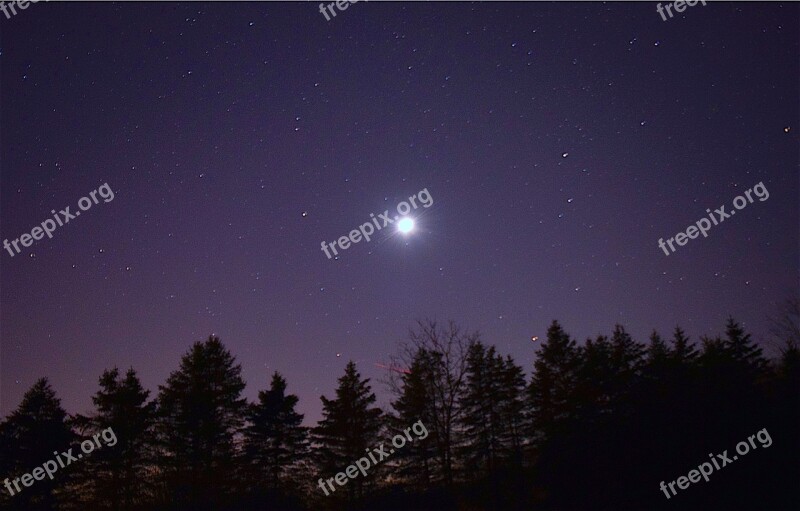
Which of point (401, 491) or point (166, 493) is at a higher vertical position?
point (166, 493)

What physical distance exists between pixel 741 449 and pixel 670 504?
476cm

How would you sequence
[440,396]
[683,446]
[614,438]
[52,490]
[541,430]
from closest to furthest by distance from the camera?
1. [440,396]
2. [683,446]
3. [614,438]
4. [52,490]
5. [541,430]

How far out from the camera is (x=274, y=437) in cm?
3541

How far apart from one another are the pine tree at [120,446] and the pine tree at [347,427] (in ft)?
38.6

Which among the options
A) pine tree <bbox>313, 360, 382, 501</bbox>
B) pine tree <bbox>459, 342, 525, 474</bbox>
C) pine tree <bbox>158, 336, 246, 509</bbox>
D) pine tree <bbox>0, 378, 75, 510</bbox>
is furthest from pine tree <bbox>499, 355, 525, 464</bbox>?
pine tree <bbox>0, 378, 75, 510</bbox>

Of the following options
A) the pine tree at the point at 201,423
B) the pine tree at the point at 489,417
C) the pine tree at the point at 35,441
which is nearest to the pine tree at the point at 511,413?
the pine tree at the point at 489,417

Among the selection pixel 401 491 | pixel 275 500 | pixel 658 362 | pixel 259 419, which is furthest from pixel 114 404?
pixel 658 362

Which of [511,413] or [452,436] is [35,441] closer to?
[452,436]

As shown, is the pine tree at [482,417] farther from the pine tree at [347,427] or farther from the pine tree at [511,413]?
the pine tree at [347,427]

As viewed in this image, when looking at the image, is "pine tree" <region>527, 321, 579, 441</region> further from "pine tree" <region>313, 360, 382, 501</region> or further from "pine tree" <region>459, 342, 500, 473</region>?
"pine tree" <region>313, 360, 382, 501</region>

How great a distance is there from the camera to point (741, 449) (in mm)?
24391

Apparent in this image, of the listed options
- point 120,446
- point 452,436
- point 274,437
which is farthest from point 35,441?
point 452,436

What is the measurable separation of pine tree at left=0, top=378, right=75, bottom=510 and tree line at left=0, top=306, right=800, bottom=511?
0.07 meters

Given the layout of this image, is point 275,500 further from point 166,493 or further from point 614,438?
point 614,438
